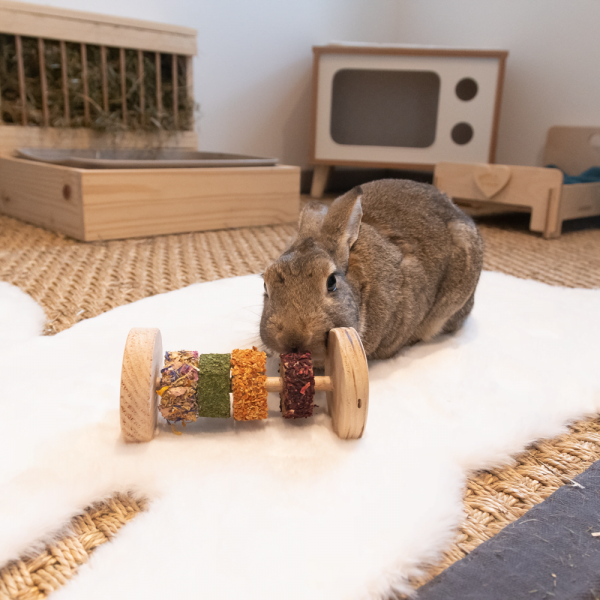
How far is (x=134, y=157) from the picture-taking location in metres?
3.07

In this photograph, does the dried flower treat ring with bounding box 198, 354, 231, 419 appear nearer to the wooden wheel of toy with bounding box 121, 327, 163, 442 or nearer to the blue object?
the wooden wheel of toy with bounding box 121, 327, 163, 442

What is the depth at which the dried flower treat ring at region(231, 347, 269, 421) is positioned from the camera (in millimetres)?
962

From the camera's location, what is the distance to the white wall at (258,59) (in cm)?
341

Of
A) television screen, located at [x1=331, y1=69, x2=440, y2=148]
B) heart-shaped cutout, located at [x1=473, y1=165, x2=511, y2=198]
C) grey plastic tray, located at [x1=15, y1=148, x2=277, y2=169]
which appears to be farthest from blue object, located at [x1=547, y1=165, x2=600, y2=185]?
grey plastic tray, located at [x1=15, y1=148, x2=277, y2=169]

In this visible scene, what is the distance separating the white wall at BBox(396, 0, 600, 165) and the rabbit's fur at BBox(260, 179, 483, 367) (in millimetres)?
2480

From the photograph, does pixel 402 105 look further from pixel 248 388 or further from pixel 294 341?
pixel 248 388

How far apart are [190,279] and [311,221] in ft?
2.33

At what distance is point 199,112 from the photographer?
346 centimetres

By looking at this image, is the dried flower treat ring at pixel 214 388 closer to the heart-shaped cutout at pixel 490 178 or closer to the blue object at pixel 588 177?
the heart-shaped cutout at pixel 490 178

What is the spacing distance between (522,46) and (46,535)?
389 centimetres

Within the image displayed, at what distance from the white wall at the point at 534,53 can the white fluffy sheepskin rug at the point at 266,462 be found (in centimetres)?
262

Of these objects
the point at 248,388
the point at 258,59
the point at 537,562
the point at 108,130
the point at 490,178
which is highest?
the point at 258,59

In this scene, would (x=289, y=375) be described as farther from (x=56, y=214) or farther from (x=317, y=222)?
(x=56, y=214)

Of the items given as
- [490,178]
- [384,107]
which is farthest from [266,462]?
[384,107]
